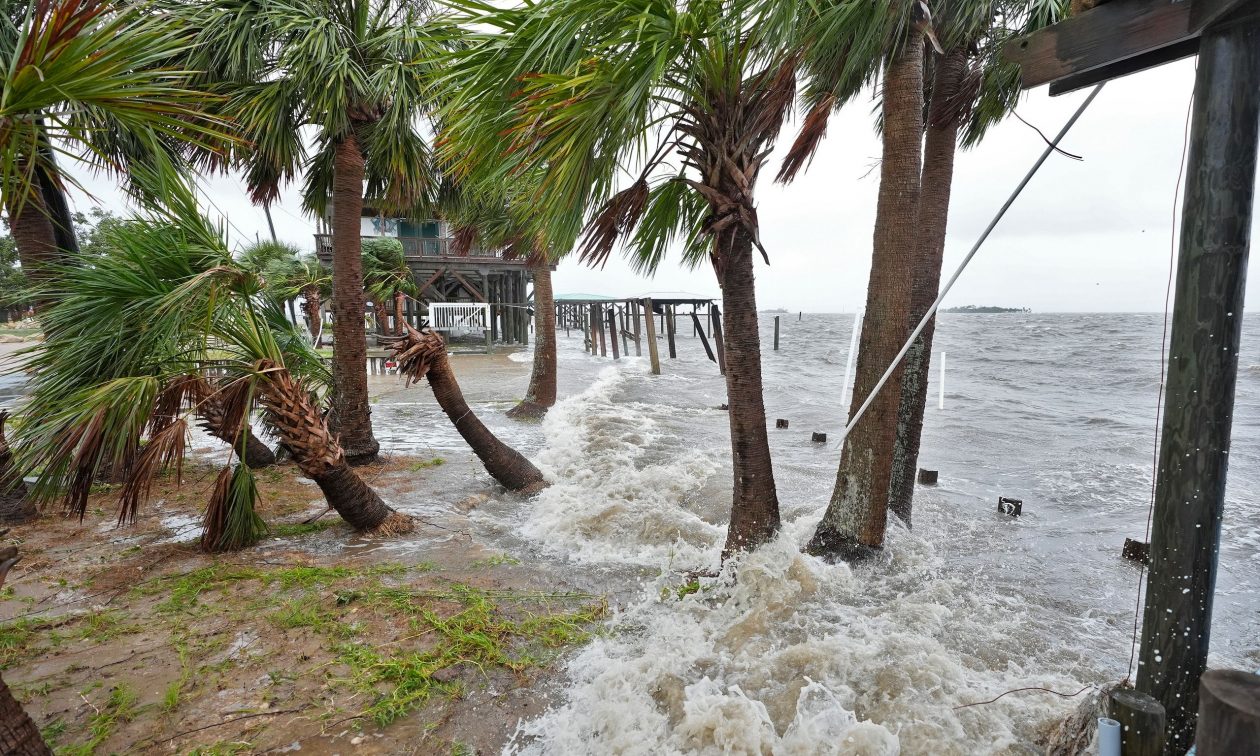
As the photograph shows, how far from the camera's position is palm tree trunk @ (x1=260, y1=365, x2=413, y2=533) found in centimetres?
487

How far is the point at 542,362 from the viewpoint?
42.7 feet

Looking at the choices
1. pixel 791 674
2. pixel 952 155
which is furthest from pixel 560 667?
pixel 952 155

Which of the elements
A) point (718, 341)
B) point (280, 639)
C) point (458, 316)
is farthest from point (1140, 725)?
point (458, 316)

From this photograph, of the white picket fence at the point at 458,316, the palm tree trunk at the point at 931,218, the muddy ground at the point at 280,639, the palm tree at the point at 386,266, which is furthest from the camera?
the white picket fence at the point at 458,316

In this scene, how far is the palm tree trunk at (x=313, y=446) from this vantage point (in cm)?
487

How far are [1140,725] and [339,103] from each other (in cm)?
862

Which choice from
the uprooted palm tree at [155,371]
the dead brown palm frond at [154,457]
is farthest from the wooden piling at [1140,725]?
the dead brown palm frond at [154,457]

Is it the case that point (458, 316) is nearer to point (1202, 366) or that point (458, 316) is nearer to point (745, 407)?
point (745, 407)

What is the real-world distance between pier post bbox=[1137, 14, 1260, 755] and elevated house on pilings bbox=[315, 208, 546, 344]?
2456 cm

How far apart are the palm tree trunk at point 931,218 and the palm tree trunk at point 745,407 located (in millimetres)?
1465

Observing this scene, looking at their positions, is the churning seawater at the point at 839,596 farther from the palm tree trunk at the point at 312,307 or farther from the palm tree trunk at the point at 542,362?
the palm tree trunk at the point at 312,307

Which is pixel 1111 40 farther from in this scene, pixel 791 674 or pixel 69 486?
pixel 69 486

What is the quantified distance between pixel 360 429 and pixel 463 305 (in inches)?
804

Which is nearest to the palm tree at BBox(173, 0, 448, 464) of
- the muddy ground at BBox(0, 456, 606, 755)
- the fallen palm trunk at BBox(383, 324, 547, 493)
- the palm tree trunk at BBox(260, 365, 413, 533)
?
the fallen palm trunk at BBox(383, 324, 547, 493)
